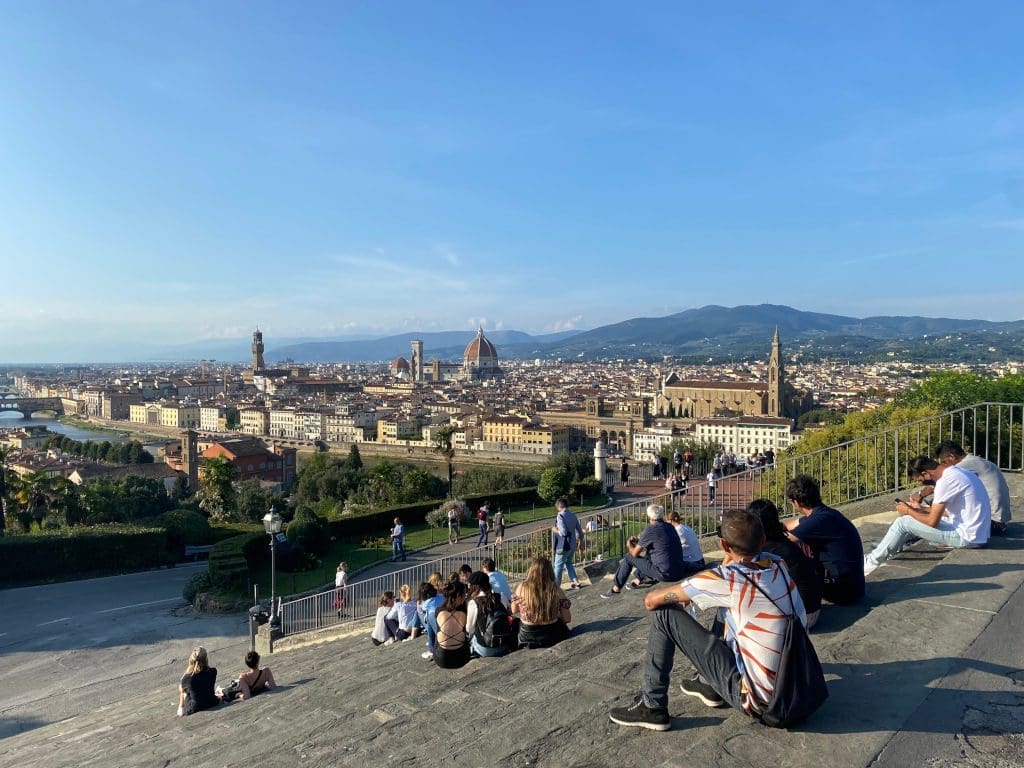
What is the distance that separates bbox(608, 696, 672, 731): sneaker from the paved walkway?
37 mm

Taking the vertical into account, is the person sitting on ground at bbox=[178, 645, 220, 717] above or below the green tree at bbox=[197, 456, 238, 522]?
above

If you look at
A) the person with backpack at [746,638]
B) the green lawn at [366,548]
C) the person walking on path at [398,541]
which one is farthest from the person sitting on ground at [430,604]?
the green lawn at [366,548]

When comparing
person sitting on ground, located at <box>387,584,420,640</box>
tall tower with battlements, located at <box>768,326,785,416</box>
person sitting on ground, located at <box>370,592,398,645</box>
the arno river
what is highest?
person sitting on ground, located at <box>387,584,420,640</box>

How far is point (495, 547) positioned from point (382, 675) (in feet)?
15.0

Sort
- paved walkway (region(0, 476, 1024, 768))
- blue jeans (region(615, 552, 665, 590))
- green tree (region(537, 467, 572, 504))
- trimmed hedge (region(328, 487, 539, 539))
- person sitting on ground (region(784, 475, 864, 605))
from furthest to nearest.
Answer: green tree (region(537, 467, 572, 504)), trimmed hedge (region(328, 487, 539, 539)), blue jeans (region(615, 552, 665, 590)), person sitting on ground (region(784, 475, 864, 605)), paved walkway (region(0, 476, 1024, 768))

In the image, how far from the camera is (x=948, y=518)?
533 centimetres

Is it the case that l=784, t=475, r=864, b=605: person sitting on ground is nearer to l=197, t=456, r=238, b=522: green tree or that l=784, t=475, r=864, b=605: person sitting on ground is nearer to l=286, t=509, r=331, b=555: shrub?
l=286, t=509, r=331, b=555: shrub

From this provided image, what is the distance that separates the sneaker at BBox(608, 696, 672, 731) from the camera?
10.6 ft

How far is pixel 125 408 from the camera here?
119m

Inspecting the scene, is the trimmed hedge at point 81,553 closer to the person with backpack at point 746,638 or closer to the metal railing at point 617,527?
the metal railing at point 617,527

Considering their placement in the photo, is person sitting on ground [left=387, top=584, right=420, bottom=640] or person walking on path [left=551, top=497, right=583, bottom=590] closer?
person sitting on ground [left=387, top=584, right=420, bottom=640]

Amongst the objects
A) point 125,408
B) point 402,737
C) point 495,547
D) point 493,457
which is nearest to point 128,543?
point 495,547

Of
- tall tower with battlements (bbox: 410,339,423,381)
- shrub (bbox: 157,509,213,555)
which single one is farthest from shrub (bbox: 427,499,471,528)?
tall tower with battlements (bbox: 410,339,423,381)

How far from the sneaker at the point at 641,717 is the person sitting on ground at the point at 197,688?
161 inches
